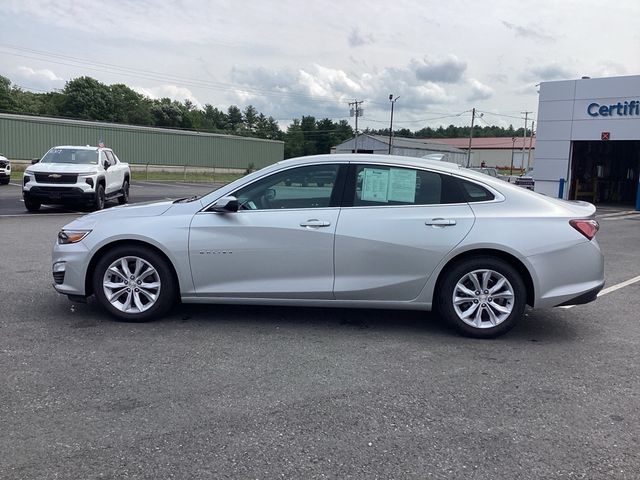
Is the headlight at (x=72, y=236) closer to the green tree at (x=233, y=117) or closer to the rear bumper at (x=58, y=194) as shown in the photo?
the rear bumper at (x=58, y=194)

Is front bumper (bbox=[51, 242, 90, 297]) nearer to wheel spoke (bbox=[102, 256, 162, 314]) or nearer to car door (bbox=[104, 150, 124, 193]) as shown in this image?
wheel spoke (bbox=[102, 256, 162, 314])

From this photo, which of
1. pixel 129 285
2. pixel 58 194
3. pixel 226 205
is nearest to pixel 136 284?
pixel 129 285

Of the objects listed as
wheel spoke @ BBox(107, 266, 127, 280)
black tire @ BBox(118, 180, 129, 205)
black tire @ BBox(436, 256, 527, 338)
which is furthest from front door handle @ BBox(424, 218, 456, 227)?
black tire @ BBox(118, 180, 129, 205)

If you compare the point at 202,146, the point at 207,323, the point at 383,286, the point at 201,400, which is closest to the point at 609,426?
the point at 383,286

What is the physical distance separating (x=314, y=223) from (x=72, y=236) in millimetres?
2268

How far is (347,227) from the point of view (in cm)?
522

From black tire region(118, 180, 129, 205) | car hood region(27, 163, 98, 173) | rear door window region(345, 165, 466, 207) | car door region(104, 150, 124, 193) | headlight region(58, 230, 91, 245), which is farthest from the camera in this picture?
black tire region(118, 180, 129, 205)

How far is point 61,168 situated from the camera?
1499cm

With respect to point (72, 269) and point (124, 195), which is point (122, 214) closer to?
point (72, 269)

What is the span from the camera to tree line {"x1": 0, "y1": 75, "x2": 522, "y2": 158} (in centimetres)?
8612

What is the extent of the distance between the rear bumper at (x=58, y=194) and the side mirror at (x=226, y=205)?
35.8ft

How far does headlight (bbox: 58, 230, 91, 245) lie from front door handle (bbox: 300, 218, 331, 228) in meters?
2.02

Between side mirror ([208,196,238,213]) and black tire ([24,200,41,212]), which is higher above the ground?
side mirror ([208,196,238,213])

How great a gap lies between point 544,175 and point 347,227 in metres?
25.4
